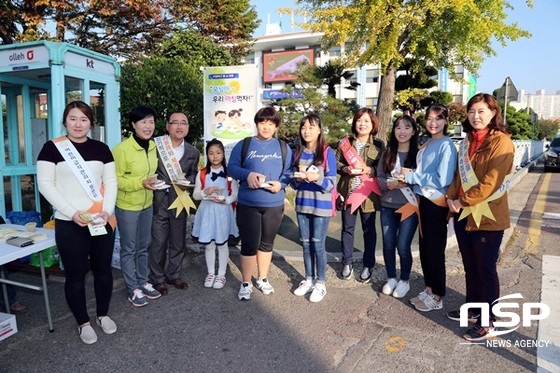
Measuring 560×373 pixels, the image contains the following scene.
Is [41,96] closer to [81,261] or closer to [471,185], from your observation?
[81,261]

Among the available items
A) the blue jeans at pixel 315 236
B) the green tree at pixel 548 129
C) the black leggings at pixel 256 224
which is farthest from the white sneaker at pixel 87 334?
the green tree at pixel 548 129

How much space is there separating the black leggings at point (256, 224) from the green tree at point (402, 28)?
906 centimetres

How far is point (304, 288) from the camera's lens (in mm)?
4055

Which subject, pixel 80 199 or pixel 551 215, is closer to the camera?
pixel 80 199

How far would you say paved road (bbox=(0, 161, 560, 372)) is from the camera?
2789 millimetres

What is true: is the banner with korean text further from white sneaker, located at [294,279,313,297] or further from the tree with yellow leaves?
the tree with yellow leaves

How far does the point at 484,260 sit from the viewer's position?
312 centimetres

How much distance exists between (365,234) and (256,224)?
1250 mm

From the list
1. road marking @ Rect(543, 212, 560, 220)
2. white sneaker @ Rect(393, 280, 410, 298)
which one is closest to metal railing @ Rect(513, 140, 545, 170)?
road marking @ Rect(543, 212, 560, 220)

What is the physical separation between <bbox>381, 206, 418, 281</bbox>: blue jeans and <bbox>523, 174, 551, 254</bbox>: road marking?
2616 mm

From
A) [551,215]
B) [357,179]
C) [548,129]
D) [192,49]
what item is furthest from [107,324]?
[548,129]

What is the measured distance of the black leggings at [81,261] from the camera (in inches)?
117

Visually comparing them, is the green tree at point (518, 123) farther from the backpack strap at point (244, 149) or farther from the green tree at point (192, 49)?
the backpack strap at point (244, 149)

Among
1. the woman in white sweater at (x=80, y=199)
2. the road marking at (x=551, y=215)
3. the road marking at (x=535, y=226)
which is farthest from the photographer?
the road marking at (x=551, y=215)
